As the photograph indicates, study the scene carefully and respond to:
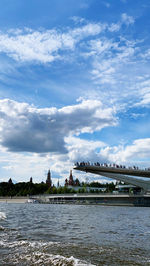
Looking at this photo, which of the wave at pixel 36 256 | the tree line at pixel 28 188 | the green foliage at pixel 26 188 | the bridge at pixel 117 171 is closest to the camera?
the wave at pixel 36 256

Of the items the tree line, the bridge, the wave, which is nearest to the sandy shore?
the tree line

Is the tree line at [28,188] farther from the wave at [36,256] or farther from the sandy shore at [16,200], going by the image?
the wave at [36,256]

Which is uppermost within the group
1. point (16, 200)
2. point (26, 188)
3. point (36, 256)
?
point (36, 256)

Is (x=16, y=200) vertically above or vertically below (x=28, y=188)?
below

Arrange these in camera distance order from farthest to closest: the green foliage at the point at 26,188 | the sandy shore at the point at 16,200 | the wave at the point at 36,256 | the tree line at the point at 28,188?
the tree line at the point at 28,188 → the green foliage at the point at 26,188 → the sandy shore at the point at 16,200 → the wave at the point at 36,256

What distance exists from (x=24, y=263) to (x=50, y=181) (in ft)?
565

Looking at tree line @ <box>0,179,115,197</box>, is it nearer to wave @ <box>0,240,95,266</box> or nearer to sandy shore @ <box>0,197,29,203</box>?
sandy shore @ <box>0,197,29,203</box>

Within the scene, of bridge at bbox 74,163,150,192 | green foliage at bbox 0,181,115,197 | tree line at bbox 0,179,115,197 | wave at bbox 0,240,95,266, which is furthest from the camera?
tree line at bbox 0,179,115,197

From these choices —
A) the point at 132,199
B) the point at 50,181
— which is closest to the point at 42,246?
the point at 132,199

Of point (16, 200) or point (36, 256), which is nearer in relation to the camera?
point (36, 256)

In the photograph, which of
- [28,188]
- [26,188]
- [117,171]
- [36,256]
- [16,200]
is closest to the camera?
[36,256]

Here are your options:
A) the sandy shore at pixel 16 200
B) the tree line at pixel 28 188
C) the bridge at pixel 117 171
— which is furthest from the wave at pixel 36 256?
the tree line at pixel 28 188

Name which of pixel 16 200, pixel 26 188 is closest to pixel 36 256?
pixel 16 200

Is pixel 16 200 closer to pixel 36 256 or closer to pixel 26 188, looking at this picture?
pixel 26 188
